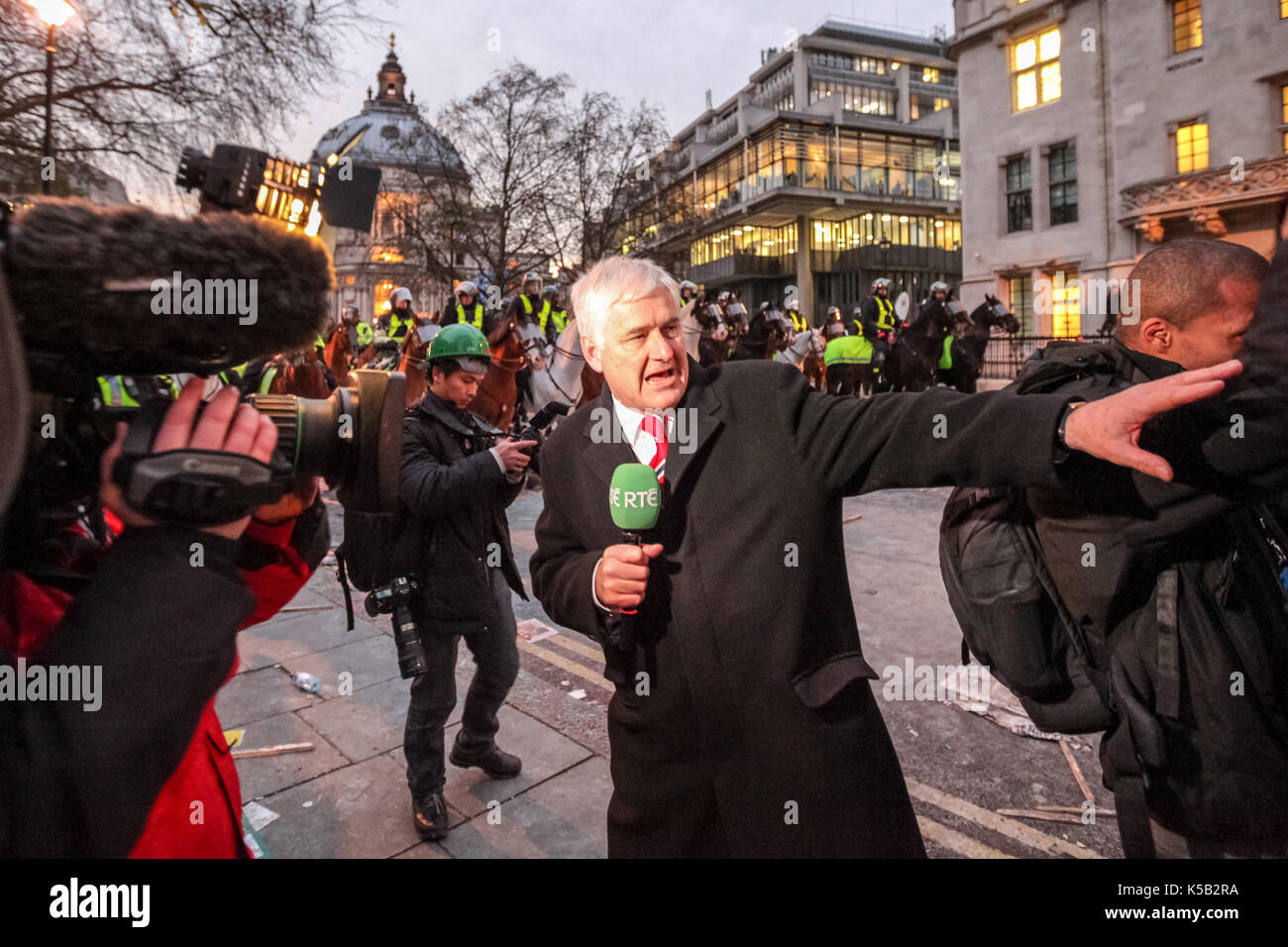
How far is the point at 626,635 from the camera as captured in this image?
1.82 meters

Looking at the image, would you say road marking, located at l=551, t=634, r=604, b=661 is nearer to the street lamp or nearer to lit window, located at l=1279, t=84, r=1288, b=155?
the street lamp

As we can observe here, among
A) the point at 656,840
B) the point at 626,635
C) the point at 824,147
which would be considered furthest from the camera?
the point at 824,147

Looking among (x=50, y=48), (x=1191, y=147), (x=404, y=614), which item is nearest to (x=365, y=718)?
(x=404, y=614)

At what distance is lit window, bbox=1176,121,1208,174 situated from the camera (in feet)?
70.1

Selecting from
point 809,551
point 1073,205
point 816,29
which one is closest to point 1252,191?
point 1073,205

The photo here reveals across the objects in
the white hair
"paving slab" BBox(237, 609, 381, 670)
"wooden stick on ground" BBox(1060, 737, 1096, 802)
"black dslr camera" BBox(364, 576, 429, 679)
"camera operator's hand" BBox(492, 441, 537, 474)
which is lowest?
"wooden stick on ground" BBox(1060, 737, 1096, 802)

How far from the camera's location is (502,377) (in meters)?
9.54

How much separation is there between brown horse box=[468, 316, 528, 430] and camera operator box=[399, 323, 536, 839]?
558cm

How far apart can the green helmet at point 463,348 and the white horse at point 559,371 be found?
495 centimetres

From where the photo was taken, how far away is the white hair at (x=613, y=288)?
2.13 m

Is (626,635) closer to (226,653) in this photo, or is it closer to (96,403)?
(226,653)

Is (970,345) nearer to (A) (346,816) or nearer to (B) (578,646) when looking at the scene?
(B) (578,646)

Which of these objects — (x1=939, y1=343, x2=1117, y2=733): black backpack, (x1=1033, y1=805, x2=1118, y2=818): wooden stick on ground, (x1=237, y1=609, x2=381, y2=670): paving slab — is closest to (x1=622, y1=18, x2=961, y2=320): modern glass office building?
(x1=237, y1=609, x2=381, y2=670): paving slab
